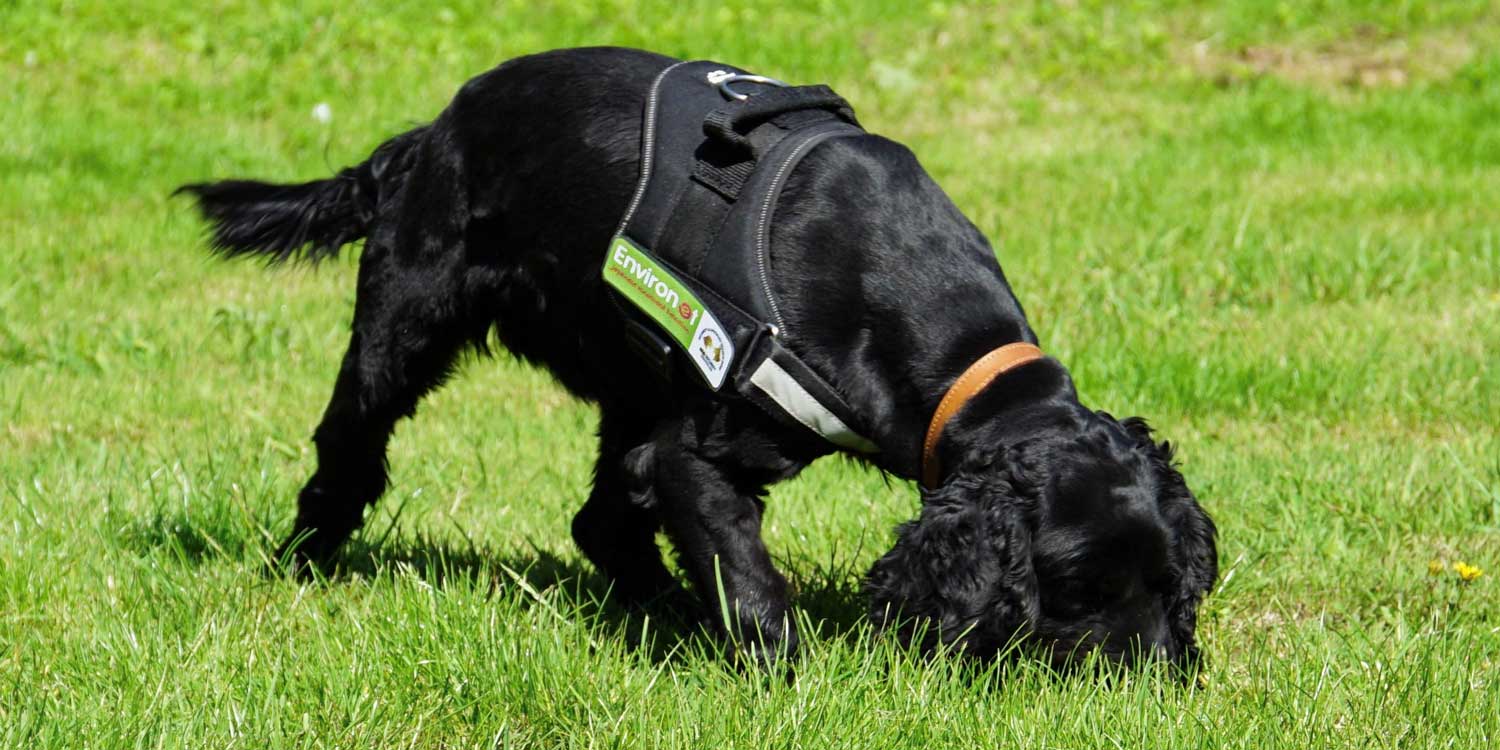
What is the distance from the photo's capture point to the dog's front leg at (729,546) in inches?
134

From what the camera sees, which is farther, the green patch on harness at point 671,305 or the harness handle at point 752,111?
the harness handle at point 752,111

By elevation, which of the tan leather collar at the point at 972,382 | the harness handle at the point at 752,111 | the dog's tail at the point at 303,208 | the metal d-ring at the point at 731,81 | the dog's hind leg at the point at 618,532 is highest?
the metal d-ring at the point at 731,81

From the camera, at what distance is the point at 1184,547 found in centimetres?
324

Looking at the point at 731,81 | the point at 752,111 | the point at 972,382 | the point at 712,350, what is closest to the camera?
the point at 972,382

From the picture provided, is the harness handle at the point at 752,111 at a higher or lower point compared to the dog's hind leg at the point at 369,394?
higher

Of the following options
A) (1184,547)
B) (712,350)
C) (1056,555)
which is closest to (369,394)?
(712,350)

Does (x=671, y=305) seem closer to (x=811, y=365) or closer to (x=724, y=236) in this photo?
(x=724, y=236)

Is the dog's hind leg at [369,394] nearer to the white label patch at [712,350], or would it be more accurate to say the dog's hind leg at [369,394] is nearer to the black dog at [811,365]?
the black dog at [811,365]

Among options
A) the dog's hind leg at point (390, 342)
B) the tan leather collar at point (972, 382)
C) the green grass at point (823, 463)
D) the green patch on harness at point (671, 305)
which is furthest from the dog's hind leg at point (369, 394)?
the tan leather collar at point (972, 382)

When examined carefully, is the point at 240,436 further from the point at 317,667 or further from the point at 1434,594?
the point at 1434,594

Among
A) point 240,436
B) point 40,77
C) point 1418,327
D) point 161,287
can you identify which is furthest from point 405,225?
point 40,77

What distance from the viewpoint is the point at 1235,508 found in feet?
15.0

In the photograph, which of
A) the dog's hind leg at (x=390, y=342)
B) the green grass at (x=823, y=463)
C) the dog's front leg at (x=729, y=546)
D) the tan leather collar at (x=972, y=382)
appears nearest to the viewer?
the green grass at (x=823, y=463)

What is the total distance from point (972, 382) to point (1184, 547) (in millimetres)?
543
